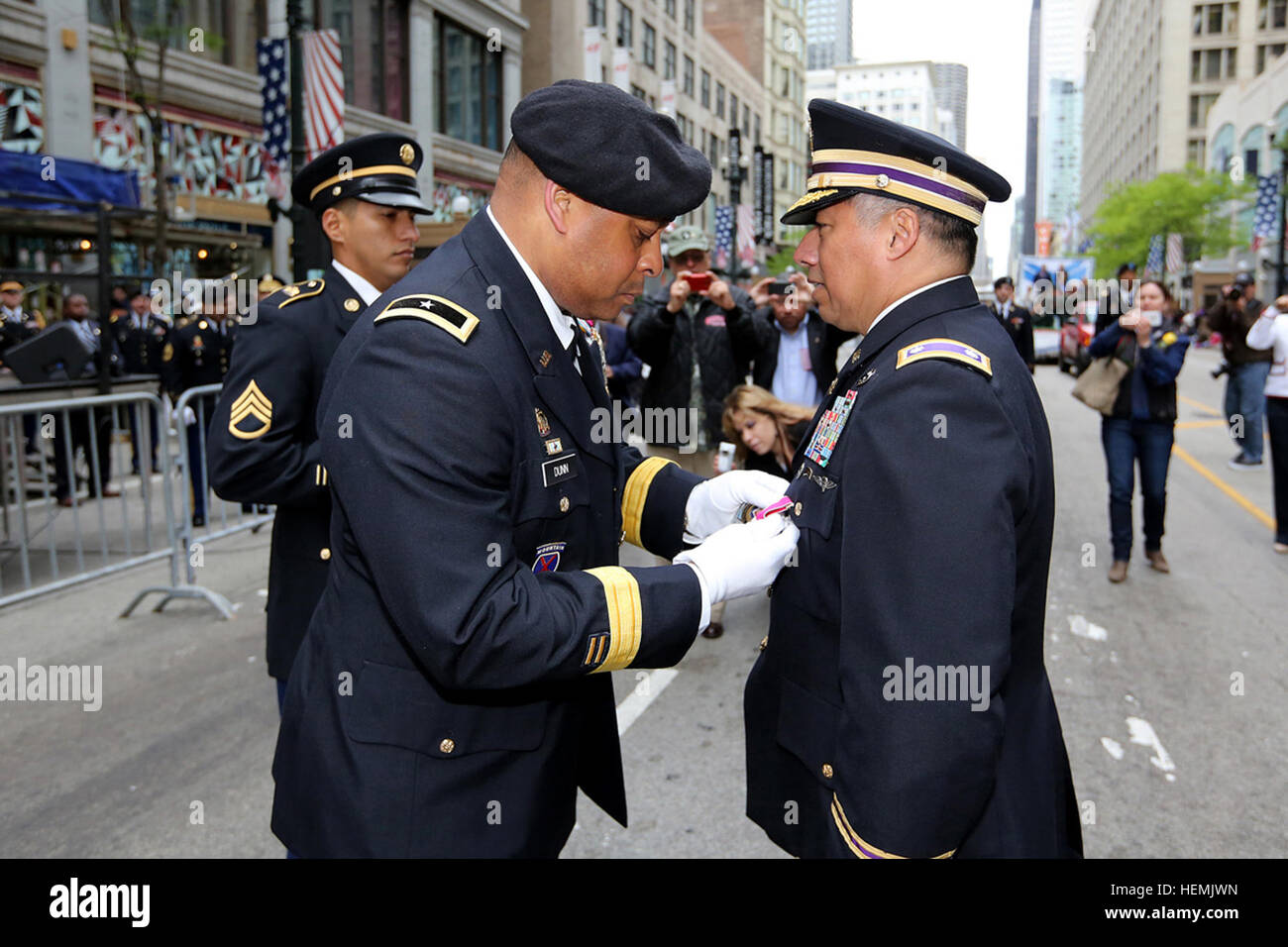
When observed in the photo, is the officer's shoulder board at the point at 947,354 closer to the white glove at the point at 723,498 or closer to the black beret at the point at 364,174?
the white glove at the point at 723,498

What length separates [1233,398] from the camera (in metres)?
13.7

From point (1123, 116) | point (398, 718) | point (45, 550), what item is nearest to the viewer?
point (398, 718)

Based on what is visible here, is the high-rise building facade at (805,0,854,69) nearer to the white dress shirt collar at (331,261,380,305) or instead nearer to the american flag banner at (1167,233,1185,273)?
the american flag banner at (1167,233,1185,273)

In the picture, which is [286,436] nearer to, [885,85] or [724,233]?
[724,233]

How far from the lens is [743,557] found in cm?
196

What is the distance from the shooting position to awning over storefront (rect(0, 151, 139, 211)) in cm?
995

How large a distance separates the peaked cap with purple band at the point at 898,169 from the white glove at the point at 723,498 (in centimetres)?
70

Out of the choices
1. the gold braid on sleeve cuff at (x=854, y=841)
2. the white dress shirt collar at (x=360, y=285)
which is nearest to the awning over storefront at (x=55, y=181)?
the white dress shirt collar at (x=360, y=285)

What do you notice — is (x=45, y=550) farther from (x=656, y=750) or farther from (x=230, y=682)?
(x=656, y=750)

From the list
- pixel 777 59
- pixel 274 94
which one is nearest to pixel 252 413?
pixel 274 94

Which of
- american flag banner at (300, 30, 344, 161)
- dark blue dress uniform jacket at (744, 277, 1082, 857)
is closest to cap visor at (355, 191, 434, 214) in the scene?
dark blue dress uniform jacket at (744, 277, 1082, 857)

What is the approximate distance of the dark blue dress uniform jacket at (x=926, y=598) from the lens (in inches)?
68.4

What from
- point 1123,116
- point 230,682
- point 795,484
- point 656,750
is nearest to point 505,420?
point 795,484
